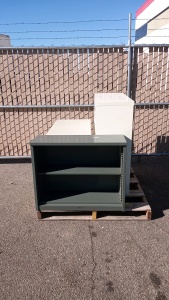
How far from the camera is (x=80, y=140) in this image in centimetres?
336

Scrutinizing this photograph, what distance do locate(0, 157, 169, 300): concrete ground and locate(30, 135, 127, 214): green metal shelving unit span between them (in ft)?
1.04

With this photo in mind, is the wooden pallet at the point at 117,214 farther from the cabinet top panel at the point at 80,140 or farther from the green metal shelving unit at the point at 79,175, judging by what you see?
the cabinet top panel at the point at 80,140

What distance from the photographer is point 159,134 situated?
6.12 m

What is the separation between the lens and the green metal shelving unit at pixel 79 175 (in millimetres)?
3459

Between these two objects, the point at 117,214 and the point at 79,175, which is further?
the point at 117,214

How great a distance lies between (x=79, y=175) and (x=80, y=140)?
2.04ft

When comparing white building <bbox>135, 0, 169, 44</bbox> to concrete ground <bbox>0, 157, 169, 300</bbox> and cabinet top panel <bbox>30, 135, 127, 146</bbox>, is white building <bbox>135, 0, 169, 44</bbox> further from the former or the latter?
concrete ground <bbox>0, 157, 169, 300</bbox>

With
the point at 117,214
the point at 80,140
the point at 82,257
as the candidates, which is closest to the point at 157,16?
the point at 80,140

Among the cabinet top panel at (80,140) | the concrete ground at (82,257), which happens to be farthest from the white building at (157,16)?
the concrete ground at (82,257)

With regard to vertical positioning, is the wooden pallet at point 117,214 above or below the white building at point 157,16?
below

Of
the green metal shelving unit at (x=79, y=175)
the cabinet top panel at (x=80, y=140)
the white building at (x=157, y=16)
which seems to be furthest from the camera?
the white building at (x=157, y=16)

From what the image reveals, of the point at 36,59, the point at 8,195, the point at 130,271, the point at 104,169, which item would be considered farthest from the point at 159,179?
the point at 36,59

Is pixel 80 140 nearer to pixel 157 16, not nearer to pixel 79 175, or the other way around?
pixel 79 175

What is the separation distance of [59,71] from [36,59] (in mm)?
592
